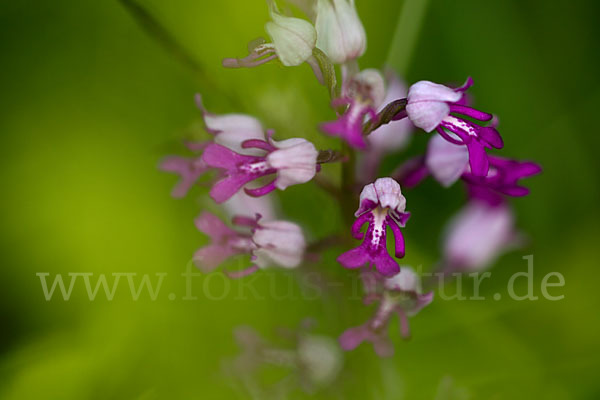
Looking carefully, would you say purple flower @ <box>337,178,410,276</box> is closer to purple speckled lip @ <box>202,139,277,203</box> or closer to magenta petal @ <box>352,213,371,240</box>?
magenta petal @ <box>352,213,371,240</box>

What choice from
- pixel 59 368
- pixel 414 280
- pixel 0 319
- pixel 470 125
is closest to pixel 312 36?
pixel 470 125

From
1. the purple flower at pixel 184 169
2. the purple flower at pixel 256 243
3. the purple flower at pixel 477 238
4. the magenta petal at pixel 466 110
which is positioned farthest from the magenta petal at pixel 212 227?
the purple flower at pixel 477 238

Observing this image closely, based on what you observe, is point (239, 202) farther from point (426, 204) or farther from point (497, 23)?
point (497, 23)

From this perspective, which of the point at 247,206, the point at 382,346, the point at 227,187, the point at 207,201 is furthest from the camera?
the point at 207,201

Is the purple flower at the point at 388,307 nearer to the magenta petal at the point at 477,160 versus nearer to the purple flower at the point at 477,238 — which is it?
the magenta petal at the point at 477,160

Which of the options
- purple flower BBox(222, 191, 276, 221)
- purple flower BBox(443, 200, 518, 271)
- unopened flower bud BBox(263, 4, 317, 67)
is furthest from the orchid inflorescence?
purple flower BBox(443, 200, 518, 271)

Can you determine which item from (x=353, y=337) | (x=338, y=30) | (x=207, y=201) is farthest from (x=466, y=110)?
(x=207, y=201)

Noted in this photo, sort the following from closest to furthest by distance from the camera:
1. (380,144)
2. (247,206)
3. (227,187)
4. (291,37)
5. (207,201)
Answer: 1. (291,37)
2. (227,187)
3. (380,144)
4. (247,206)
5. (207,201)

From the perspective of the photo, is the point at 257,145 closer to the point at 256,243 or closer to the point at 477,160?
the point at 256,243

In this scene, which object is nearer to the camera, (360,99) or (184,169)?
(360,99)
